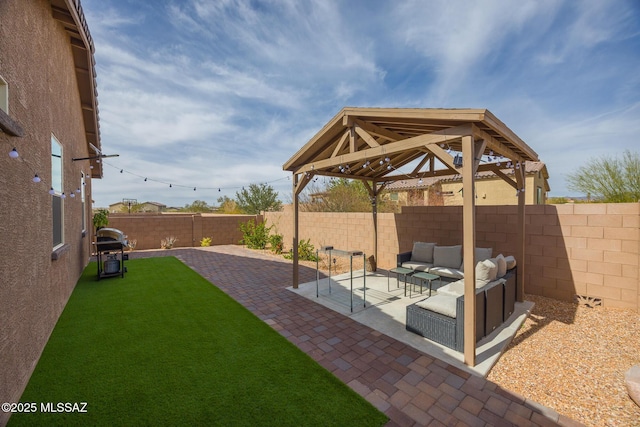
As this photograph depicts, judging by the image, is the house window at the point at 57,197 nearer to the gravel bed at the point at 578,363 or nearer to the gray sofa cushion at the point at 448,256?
the gravel bed at the point at 578,363

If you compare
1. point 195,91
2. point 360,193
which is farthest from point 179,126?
point 360,193

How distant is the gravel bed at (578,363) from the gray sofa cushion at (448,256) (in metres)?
1.70

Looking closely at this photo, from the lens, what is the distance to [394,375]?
121 inches

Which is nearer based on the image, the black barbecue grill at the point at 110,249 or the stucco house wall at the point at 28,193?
the stucco house wall at the point at 28,193

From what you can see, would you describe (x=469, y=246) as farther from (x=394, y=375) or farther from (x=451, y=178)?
(x=451, y=178)

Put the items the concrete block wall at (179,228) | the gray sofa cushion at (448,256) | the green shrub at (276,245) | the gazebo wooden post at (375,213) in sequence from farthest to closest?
1. the concrete block wall at (179,228)
2. the green shrub at (276,245)
3. the gazebo wooden post at (375,213)
4. the gray sofa cushion at (448,256)

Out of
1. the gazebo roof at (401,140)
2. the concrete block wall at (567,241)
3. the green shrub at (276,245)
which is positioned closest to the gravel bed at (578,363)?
the concrete block wall at (567,241)

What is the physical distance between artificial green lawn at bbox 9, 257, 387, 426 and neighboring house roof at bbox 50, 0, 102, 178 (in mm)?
5293

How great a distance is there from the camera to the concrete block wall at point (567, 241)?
15.5ft

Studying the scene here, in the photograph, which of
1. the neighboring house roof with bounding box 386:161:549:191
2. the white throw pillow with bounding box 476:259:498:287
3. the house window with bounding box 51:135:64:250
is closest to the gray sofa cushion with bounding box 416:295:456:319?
the white throw pillow with bounding box 476:259:498:287

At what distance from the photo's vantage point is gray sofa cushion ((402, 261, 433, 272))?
20.7ft

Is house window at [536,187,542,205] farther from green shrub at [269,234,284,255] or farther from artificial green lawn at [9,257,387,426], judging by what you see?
artificial green lawn at [9,257,387,426]

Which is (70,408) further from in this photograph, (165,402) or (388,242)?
(388,242)

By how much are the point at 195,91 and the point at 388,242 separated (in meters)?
9.16
